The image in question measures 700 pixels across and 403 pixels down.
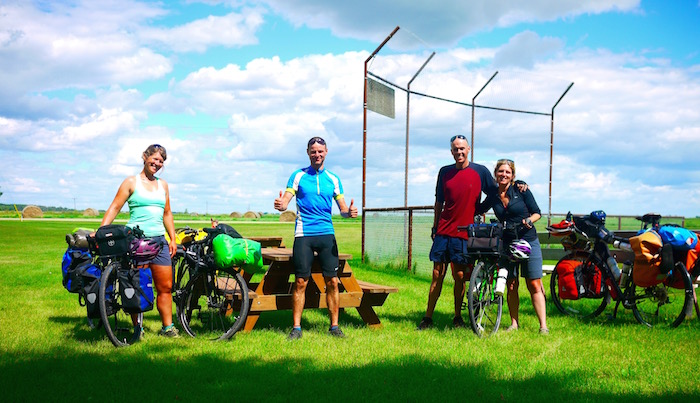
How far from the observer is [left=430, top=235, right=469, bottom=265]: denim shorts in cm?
700

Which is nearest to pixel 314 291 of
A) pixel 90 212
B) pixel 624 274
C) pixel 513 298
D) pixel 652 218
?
pixel 513 298

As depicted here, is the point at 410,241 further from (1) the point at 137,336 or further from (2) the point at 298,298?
(1) the point at 137,336

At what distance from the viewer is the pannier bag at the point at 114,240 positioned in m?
6.14

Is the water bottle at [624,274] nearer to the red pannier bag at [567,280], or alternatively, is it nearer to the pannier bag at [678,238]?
the red pannier bag at [567,280]

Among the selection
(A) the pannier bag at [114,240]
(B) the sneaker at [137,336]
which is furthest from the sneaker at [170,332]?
(A) the pannier bag at [114,240]

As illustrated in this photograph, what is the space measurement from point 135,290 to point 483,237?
3385 millimetres

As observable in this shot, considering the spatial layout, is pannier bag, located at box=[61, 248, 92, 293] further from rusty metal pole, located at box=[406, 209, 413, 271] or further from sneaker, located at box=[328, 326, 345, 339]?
rusty metal pole, located at box=[406, 209, 413, 271]

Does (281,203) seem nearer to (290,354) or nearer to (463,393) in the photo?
(290,354)

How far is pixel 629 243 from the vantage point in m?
7.52

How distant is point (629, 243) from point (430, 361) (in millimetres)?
3191

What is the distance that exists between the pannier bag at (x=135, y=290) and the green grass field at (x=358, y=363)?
0.37 m

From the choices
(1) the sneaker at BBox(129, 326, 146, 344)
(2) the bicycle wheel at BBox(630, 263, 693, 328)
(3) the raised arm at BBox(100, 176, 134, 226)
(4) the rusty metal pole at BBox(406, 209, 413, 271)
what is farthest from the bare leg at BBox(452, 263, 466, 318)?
(4) the rusty metal pole at BBox(406, 209, 413, 271)

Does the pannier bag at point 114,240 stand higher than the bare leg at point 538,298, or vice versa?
the pannier bag at point 114,240

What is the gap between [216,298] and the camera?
6.64 meters
